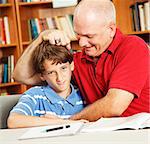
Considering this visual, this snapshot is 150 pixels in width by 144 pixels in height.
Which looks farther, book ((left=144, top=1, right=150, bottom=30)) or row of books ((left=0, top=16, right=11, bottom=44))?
row of books ((left=0, top=16, right=11, bottom=44))

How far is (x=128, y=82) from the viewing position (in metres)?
1.64

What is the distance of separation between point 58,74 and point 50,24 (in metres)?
2.16

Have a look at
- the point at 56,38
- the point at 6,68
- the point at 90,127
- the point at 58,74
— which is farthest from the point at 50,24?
the point at 90,127

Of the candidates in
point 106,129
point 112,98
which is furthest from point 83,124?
point 112,98

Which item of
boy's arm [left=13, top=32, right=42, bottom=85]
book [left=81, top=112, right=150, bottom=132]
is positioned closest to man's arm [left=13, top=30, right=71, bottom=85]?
boy's arm [left=13, top=32, right=42, bottom=85]

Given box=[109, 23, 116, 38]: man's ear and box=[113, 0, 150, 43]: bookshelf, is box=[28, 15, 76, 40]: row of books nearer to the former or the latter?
box=[113, 0, 150, 43]: bookshelf

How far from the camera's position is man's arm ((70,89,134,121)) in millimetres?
1605

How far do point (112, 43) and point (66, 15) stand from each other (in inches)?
83.1

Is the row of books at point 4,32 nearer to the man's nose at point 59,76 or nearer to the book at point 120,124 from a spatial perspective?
the man's nose at point 59,76

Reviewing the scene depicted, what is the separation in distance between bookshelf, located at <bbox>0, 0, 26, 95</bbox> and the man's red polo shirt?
1.96 metres

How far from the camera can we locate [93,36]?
180 centimetres

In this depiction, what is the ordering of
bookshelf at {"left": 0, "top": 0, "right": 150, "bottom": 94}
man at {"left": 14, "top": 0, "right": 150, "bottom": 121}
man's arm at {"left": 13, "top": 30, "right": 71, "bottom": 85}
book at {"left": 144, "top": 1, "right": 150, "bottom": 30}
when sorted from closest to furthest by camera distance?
man at {"left": 14, "top": 0, "right": 150, "bottom": 121} → man's arm at {"left": 13, "top": 30, "right": 71, "bottom": 85} → book at {"left": 144, "top": 1, "right": 150, "bottom": 30} → bookshelf at {"left": 0, "top": 0, "right": 150, "bottom": 94}

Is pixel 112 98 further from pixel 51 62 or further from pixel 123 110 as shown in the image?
pixel 51 62

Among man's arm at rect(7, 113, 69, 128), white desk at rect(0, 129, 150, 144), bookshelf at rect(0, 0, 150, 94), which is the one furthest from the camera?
bookshelf at rect(0, 0, 150, 94)
